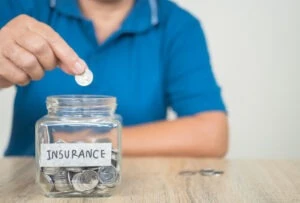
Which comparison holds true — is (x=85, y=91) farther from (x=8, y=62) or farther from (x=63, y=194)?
(x=63, y=194)

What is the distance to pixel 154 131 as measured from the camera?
1.03m

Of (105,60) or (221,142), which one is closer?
(221,142)

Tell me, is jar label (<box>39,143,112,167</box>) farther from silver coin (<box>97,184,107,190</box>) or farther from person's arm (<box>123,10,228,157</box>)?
person's arm (<box>123,10,228,157</box>)

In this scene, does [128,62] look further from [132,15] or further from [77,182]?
[77,182]

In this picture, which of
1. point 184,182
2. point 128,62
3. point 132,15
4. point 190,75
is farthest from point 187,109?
point 184,182

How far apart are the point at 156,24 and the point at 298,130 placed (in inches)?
38.4

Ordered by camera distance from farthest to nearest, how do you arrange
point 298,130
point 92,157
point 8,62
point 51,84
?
point 298,130 < point 51,84 < point 8,62 < point 92,157

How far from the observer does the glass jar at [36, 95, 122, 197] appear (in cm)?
61

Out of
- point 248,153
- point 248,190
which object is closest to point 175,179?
point 248,190

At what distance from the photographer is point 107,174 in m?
0.63

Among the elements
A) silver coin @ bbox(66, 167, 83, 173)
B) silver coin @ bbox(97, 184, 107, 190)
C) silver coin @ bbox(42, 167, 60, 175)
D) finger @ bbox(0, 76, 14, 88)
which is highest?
finger @ bbox(0, 76, 14, 88)

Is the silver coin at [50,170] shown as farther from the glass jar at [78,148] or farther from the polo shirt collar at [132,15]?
the polo shirt collar at [132,15]

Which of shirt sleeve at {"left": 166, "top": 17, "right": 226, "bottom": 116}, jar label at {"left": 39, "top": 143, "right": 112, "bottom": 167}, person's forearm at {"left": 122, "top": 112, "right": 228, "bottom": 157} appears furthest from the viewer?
shirt sleeve at {"left": 166, "top": 17, "right": 226, "bottom": 116}

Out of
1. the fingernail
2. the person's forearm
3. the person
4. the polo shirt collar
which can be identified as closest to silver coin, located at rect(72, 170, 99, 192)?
the fingernail
